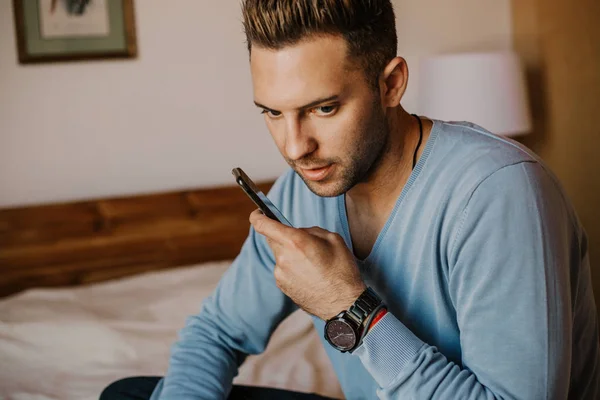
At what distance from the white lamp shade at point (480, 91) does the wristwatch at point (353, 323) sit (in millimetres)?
1504

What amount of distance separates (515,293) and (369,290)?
0.61 ft

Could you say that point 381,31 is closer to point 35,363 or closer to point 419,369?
point 419,369

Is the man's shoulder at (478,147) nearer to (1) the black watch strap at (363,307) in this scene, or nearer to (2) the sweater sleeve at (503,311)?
(2) the sweater sleeve at (503,311)

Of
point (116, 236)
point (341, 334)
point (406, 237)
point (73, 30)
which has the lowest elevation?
point (116, 236)

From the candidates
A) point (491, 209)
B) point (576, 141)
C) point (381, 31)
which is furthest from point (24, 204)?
Answer: point (576, 141)

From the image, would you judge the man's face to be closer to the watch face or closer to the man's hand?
the man's hand

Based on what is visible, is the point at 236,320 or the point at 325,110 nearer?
the point at 325,110

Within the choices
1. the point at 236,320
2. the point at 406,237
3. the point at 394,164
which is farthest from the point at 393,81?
the point at 236,320

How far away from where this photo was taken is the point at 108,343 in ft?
5.48

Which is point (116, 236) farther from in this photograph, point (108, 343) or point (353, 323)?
point (353, 323)

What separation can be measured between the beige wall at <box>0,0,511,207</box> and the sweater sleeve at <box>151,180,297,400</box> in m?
1.18

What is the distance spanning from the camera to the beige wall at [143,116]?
2178 millimetres

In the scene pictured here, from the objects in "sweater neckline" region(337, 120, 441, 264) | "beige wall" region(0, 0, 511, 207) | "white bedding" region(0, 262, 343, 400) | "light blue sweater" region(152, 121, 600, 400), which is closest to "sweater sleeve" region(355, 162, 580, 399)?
"light blue sweater" region(152, 121, 600, 400)

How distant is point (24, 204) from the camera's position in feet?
7.22
